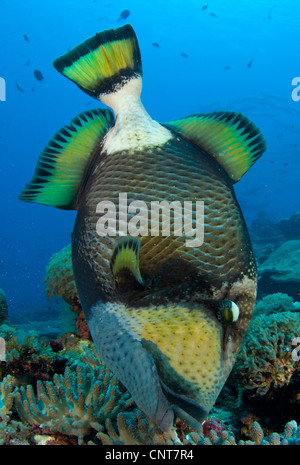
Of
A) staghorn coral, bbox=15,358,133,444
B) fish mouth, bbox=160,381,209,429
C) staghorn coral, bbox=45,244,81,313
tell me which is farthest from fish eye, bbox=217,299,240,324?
staghorn coral, bbox=45,244,81,313

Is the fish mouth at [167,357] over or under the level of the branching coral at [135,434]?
over

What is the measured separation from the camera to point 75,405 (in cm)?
176

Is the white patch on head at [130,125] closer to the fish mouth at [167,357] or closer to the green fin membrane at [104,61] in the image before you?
the green fin membrane at [104,61]

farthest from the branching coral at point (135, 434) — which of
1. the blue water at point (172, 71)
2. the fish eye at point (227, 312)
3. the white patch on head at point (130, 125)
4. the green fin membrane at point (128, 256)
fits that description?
the blue water at point (172, 71)

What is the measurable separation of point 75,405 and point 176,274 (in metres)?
1.23

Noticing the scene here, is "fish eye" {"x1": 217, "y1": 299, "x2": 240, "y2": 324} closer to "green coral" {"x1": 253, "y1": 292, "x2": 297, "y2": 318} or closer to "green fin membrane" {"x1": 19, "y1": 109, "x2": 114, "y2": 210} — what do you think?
"green fin membrane" {"x1": 19, "y1": 109, "x2": 114, "y2": 210}

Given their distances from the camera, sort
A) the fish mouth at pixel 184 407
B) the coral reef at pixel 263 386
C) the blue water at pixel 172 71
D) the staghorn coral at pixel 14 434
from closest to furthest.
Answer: the fish mouth at pixel 184 407 → the staghorn coral at pixel 14 434 → the coral reef at pixel 263 386 → the blue water at pixel 172 71

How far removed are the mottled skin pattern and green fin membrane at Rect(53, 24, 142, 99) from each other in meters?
0.41

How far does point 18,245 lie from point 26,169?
70.1ft

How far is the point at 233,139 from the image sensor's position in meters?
1.41

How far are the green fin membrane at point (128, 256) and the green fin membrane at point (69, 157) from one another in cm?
56

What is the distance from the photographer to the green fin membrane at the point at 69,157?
143 cm

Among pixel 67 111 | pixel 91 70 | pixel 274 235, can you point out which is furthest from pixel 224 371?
pixel 67 111

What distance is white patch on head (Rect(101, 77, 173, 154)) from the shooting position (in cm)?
133
